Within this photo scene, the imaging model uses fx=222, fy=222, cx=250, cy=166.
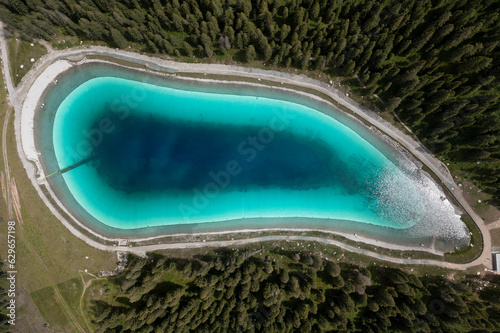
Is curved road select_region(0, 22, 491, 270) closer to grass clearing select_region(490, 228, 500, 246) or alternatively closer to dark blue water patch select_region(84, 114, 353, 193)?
grass clearing select_region(490, 228, 500, 246)

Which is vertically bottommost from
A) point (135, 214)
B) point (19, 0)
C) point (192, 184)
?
point (135, 214)

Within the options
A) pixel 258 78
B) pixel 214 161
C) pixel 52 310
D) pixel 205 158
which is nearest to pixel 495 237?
pixel 258 78

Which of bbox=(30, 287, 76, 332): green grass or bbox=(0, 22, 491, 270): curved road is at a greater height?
bbox=(0, 22, 491, 270): curved road

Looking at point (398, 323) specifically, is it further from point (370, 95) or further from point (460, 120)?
point (370, 95)

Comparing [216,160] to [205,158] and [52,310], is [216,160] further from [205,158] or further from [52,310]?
[52,310]

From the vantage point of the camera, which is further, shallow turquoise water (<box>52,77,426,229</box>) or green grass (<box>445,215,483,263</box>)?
shallow turquoise water (<box>52,77,426,229</box>)

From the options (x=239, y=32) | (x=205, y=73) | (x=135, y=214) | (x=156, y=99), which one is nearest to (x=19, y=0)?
(x=156, y=99)

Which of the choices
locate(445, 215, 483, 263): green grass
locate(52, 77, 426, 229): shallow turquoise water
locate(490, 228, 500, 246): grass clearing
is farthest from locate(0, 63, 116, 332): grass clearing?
locate(490, 228, 500, 246): grass clearing
